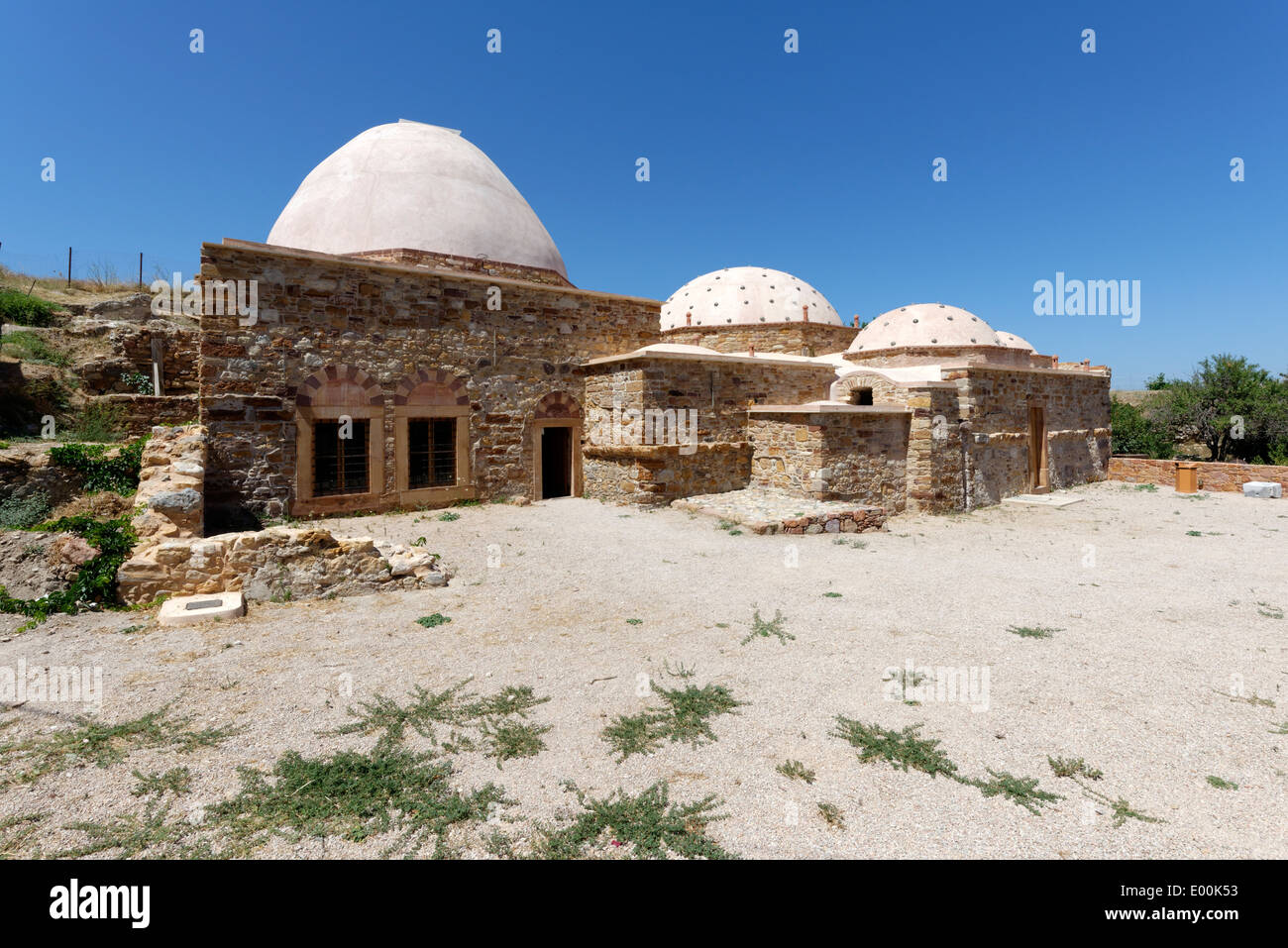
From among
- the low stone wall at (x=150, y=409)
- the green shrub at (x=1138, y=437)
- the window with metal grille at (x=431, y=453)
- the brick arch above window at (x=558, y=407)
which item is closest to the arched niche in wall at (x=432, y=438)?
the window with metal grille at (x=431, y=453)

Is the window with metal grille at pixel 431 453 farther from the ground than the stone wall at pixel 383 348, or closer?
closer

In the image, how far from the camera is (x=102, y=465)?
26.8 ft

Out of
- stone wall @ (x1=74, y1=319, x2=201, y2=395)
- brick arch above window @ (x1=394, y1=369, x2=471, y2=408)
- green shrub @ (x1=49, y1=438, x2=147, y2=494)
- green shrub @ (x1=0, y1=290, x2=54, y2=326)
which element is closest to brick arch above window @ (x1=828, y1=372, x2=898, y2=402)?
brick arch above window @ (x1=394, y1=369, x2=471, y2=408)

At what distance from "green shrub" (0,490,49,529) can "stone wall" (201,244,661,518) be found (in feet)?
8.76

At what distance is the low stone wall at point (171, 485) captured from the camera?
696cm

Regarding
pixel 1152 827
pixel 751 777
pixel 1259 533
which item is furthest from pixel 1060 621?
pixel 1259 533

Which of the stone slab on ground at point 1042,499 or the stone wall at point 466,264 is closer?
the stone wall at point 466,264

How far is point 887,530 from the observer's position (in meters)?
11.7

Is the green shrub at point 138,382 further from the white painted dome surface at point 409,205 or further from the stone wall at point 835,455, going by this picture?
the stone wall at point 835,455

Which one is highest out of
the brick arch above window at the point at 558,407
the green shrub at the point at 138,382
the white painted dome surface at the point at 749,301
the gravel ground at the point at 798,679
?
the white painted dome surface at the point at 749,301

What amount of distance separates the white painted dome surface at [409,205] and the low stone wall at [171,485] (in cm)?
599

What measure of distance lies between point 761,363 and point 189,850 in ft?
44.9

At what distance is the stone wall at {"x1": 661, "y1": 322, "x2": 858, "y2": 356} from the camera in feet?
66.6

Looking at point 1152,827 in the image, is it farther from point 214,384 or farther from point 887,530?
point 214,384
